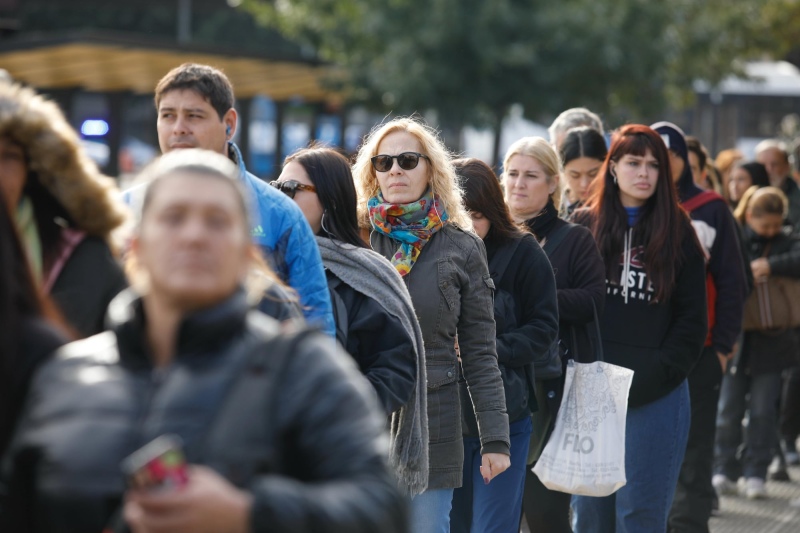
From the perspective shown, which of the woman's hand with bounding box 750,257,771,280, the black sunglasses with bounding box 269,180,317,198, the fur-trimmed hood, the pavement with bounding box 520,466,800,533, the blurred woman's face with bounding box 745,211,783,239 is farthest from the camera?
the blurred woman's face with bounding box 745,211,783,239

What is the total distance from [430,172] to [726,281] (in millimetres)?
2578

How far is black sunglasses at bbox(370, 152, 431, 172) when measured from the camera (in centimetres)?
534

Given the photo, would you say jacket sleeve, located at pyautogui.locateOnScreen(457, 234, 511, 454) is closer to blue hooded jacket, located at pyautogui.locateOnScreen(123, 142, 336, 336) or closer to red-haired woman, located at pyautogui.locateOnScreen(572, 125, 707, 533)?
blue hooded jacket, located at pyautogui.locateOnScreen(123, 142, 336, 336)

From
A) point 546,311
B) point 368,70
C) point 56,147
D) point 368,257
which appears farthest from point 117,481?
point 368,70

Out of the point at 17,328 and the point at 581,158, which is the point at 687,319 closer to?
the point at 581,158

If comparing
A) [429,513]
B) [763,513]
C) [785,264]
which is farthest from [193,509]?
[785,264]

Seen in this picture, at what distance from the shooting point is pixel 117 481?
2297mm

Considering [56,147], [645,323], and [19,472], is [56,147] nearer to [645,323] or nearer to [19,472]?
[19,472]

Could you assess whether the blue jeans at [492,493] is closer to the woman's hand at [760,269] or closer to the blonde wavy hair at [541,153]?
the blonde wavy hair at [541,153]

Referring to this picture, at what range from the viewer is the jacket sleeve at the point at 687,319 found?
6.28 metres

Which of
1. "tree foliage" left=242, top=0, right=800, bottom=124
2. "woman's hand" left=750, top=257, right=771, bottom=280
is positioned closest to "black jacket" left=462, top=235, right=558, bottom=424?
"woman's hand" left=750, top=257, right=771, bottom=280

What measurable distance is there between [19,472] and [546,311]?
146 inches

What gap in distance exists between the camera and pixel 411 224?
17.4 ft

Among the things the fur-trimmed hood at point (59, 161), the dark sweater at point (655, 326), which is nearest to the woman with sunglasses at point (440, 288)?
the dark sweater at point (655, 326)
